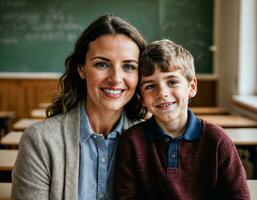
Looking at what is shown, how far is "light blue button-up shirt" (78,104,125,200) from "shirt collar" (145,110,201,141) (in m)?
0.15

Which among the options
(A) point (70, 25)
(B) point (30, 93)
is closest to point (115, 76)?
(A) point (70, 25)

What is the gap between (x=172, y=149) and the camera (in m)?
1.43

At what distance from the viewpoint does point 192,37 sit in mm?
5504

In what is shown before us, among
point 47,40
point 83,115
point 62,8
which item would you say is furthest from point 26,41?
point 83,115

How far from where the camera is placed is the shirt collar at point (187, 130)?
56.8 inches

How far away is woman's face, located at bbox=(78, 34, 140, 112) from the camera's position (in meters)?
1.45

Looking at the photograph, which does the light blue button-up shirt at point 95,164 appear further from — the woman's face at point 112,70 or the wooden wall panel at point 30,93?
the wooden wall panel at point 30,93

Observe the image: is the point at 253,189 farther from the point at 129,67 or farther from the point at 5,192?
the point at 5,192

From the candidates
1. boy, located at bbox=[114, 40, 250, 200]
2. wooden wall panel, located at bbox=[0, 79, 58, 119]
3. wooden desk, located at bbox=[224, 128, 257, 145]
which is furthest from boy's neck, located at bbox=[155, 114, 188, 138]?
wooden wall panel, located at bbox=[0, 79, 58, 119]

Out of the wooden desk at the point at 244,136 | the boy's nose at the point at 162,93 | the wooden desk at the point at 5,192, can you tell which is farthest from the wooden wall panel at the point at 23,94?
the boy's nose at the point at 162,93

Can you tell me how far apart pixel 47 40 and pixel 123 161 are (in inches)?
171

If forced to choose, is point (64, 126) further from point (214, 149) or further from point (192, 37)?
point (192, 37)

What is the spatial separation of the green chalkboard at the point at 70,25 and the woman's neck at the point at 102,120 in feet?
13.1

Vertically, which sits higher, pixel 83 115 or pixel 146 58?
pixel 146 58
